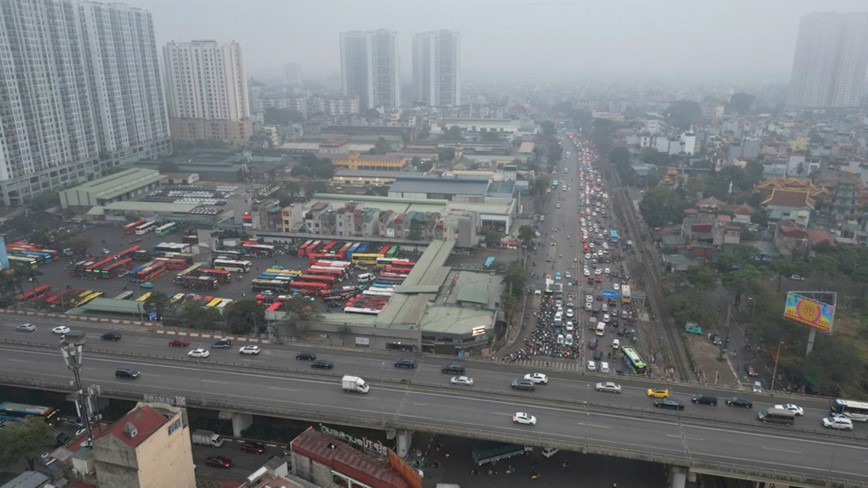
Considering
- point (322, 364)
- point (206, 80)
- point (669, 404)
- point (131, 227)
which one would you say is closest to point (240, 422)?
point (322, 364)

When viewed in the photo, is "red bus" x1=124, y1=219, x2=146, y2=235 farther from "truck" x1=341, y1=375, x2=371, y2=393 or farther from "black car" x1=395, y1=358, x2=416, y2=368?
"truck" x1=341, y1=375, x2=371, y2=393

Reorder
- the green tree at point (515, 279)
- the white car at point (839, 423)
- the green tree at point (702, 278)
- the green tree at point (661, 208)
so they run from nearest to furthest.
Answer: the white car at point (839, 423) < the green tree at point (515, 279) < the green tree at point (702, 278) < the green tree at point (661, 208)

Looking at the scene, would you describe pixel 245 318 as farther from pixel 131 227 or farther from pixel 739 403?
pixel 131 227

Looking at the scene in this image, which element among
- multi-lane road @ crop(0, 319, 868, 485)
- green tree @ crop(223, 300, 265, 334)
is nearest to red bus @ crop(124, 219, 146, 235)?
multi-lane road @ crop(0, 319, 868, 485)

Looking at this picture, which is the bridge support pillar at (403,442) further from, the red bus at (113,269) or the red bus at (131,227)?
the red bus at (131,227)

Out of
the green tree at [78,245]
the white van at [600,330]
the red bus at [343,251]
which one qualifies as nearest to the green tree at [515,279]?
the white van at [600,330]

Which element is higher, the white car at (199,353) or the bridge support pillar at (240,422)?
the white car at (199,353)

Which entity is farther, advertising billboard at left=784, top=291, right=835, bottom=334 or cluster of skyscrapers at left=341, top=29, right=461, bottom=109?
cluster of skyscrapers at left=341, top=29, right=461, bottom=109
